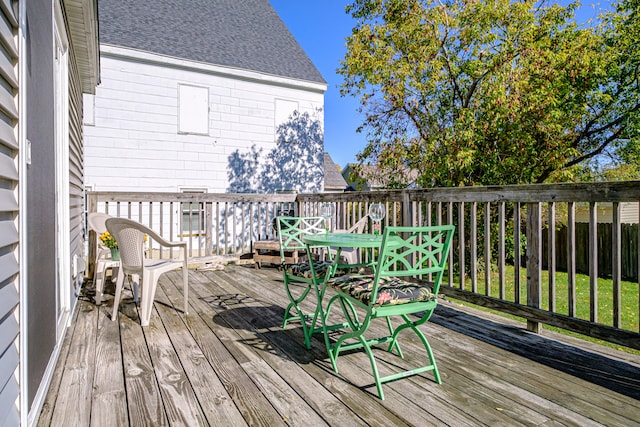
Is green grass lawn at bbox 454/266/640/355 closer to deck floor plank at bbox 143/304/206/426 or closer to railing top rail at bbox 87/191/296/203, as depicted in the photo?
railing top rail at bbox 87/191/296/203

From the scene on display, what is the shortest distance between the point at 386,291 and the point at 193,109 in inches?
304

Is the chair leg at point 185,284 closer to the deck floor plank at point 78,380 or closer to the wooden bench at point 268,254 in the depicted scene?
the deck floor plank at point 78,380

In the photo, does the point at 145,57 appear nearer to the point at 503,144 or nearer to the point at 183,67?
the point at 183,67

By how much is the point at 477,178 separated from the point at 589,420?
7.09 m

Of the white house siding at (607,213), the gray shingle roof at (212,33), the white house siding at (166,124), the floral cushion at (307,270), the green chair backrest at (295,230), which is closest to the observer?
the floral cushion at (307,270)

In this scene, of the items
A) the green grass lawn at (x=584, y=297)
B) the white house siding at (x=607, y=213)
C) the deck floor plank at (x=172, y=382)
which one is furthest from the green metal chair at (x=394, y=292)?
the white house siding at (x=607, y=213)

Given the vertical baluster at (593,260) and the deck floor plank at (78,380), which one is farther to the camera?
the vertical baluster at (593,260)

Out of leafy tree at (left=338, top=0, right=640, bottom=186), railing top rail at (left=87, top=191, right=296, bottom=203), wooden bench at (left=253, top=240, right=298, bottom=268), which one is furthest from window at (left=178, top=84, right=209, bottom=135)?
wooden bench at (left=253, top=240, right=298, bottom=268)

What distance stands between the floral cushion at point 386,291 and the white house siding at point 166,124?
699cm

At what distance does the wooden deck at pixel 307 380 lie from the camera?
73.9 inches

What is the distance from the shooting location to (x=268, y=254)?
6.18 m

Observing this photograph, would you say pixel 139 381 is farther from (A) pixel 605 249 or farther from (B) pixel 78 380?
(A) pixel 605 249

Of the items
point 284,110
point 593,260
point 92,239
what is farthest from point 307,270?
point 284,110

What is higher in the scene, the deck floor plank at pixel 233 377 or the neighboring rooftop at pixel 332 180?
the neighboring rooftop at pixel 332 180
